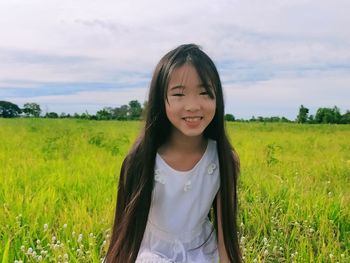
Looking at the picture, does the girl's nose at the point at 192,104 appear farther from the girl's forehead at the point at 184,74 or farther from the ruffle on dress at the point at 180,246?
the ruffle on dress at the point at 180,246

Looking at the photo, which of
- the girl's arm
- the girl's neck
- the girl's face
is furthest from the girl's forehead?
the girl's arm

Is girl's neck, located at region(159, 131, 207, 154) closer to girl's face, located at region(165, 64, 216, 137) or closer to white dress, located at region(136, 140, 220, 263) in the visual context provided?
white dress, located at region(136, 140, 220, 263)

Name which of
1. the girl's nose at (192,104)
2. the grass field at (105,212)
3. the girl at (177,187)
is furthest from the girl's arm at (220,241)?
the girl's nose at (192,104)

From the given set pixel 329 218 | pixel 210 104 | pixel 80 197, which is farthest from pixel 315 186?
pixel 210 104

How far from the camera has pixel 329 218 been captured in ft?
14.5

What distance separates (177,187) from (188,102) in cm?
50

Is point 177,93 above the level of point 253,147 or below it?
above

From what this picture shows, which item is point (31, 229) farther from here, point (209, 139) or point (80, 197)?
point (209, 139)

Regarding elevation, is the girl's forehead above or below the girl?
above

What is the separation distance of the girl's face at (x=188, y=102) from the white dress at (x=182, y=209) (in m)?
0.28

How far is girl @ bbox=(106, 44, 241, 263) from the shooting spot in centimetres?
271

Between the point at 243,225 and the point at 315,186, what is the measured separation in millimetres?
1981

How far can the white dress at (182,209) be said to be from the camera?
2830mm

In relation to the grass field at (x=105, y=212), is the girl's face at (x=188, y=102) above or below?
above
